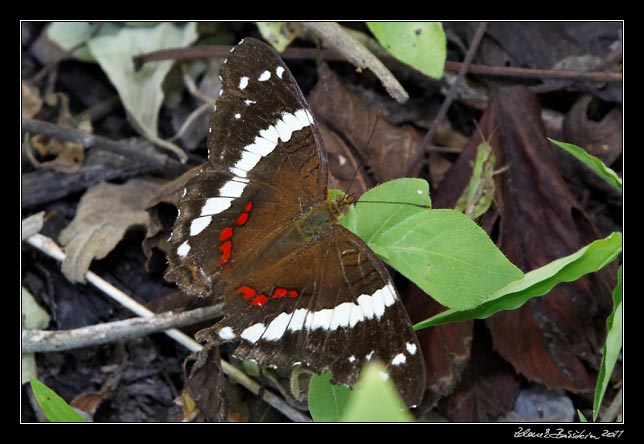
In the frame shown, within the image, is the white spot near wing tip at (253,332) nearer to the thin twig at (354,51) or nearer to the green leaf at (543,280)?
the green leaf at (543,280)

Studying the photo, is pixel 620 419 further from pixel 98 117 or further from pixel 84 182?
pixel 98 117

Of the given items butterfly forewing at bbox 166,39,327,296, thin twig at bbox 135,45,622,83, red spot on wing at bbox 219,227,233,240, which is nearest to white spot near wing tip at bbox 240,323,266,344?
butterfly forewing at bbox 166,39,327,296

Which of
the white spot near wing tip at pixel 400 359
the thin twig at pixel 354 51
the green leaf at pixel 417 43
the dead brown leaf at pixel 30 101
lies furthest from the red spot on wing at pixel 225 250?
the dead brown leaf at pixel 30 101

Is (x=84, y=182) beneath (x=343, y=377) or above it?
above

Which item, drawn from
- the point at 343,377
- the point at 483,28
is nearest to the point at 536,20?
the point at 483,28

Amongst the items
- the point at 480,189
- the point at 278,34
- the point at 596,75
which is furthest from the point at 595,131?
the point at 278,34

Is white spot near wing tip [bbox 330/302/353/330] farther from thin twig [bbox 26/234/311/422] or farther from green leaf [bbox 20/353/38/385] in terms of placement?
green leaf [bbox 20/353/38/385]

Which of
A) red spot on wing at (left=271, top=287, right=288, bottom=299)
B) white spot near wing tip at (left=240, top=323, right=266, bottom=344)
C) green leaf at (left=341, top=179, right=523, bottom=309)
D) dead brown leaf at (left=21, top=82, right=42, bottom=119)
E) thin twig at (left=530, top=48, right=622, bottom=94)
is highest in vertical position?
dead brown leaf at (left=21, top=82, right=42, bottom=119)
